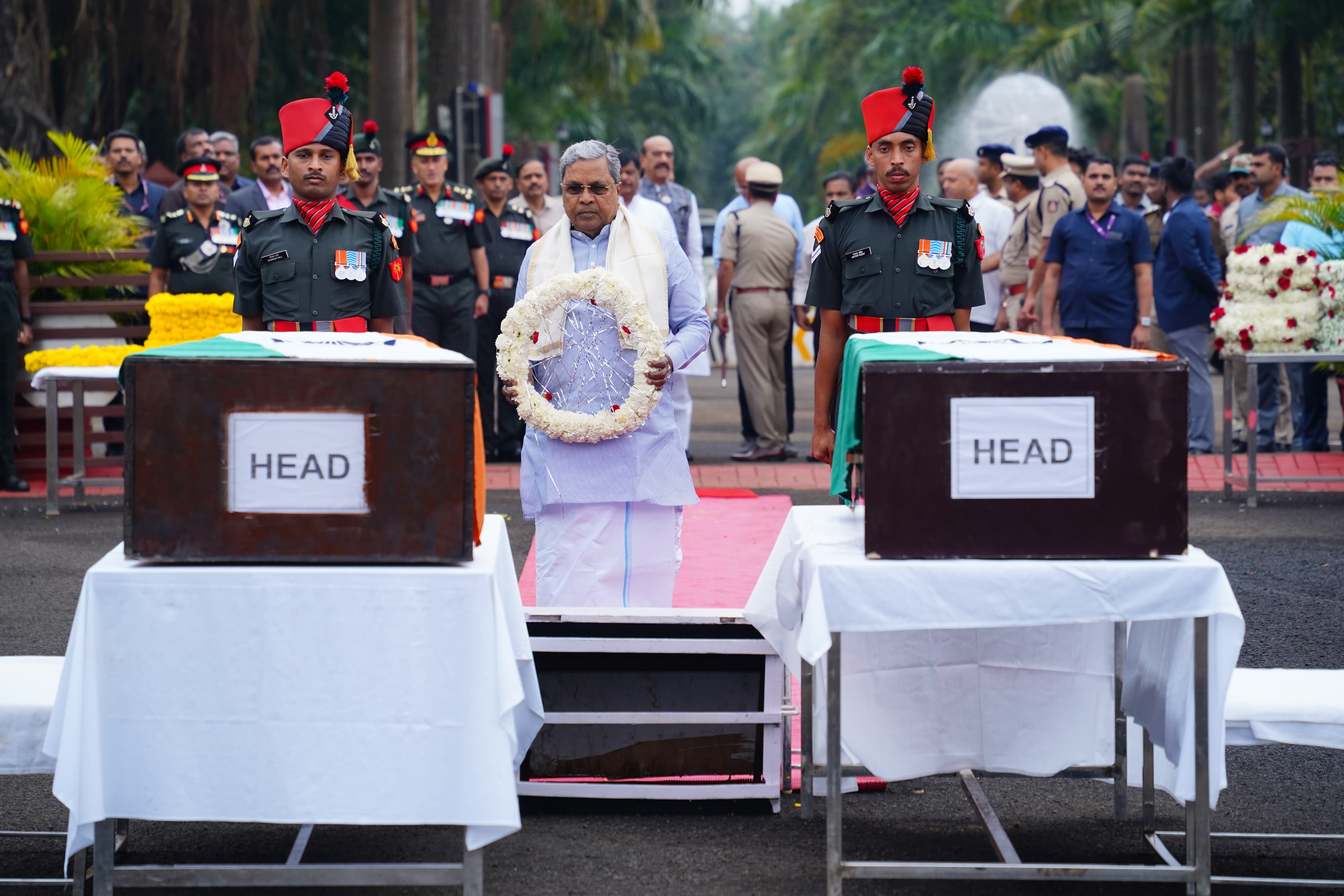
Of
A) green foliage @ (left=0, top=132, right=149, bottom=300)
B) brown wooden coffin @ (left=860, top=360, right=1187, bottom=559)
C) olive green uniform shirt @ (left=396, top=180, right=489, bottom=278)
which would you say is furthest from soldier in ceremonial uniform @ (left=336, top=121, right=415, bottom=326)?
brown wooden coffin @ (left=860, top=360, right=1187, bottom=559)

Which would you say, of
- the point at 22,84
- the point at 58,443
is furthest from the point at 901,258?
the point at 22,84

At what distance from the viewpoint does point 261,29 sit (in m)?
19.9

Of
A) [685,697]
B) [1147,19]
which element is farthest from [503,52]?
[685,697]

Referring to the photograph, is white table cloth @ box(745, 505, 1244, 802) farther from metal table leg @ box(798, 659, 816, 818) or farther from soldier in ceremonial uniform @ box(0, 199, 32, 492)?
soldier in ceremonial uniform @ box(0, 199, 32, 492)

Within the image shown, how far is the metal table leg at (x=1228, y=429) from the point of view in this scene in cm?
962

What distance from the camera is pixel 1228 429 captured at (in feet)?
31.8

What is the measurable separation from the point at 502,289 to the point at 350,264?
19.3ft

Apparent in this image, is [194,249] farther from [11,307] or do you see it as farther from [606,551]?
[606,551]

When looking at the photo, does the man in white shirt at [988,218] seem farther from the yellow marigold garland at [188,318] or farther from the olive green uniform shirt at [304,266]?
the olive green uniform shirt at [304,266]

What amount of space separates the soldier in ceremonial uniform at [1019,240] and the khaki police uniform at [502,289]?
10.7 ft

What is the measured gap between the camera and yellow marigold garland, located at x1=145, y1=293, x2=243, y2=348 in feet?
29.2

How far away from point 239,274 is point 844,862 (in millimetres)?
3167

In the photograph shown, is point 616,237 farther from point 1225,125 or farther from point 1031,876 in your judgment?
point 1225,125

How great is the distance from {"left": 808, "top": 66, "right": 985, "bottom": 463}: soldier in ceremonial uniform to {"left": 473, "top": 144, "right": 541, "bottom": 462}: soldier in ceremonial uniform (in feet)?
20.0
